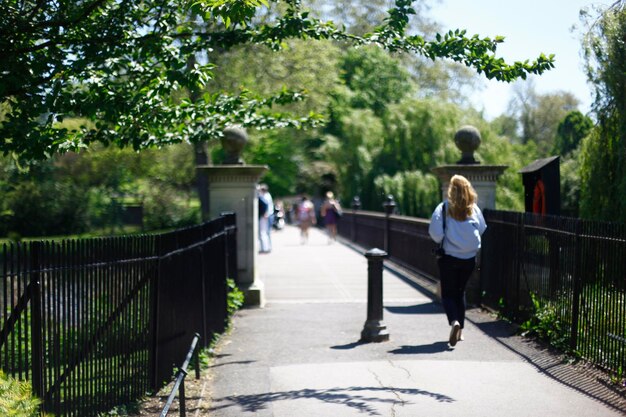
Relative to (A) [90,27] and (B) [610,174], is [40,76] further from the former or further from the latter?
(B) [610,174]

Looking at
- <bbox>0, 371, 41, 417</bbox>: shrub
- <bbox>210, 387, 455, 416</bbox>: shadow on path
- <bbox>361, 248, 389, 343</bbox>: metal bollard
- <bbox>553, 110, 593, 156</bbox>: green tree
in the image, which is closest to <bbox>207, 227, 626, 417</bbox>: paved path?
<bbox>210, 387, 455, 416</bbox>: shadow on path

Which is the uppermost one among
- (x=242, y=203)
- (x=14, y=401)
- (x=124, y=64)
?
(x=124, y=64)

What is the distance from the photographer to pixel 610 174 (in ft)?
42.4

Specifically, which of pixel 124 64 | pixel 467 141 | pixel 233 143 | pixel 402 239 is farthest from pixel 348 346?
pixel 402 239

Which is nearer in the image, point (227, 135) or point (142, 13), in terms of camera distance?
point (142, 13)

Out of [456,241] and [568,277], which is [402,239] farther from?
[568,277]

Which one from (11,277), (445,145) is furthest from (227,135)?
Result: (445,145)

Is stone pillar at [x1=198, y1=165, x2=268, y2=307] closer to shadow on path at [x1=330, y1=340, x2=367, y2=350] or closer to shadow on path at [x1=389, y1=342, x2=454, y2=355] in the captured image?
shadow on path at [x1=330, y1=340, x2=367, y2=350]

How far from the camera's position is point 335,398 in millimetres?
7238

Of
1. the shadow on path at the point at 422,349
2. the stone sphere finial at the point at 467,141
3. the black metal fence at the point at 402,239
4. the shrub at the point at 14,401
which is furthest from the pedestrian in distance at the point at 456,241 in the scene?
the shrub at the point at 14,401

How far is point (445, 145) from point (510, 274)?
23.3 metres

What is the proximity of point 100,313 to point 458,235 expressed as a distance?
448 cm

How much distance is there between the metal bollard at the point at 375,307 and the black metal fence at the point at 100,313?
195 cm

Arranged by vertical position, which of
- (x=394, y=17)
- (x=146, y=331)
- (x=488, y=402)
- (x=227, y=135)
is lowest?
(x=488, y=402)
